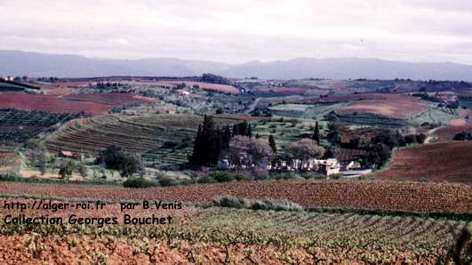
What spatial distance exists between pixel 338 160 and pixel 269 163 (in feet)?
21.9

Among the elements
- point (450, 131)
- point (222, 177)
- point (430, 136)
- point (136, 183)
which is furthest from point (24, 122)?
point (450, 131)

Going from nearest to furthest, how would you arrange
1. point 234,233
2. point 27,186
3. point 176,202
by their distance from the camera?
1. point 234,233
2. point 176,202
3. point 27,186

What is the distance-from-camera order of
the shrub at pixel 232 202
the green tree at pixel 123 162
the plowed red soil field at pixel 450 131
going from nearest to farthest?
the shrub at pixel 232 202, the green tree at pixel 123 162, the plowed red soil field at pixel 450 131

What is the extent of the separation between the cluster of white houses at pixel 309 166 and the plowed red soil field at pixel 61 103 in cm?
3657

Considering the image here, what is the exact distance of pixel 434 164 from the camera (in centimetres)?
6091

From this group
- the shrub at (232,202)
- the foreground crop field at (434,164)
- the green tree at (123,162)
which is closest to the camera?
the shrub at (232,202)

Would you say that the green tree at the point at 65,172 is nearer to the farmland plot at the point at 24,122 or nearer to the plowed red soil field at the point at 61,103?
the farmland plot at the point at 24,122

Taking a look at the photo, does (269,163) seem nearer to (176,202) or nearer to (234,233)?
(176,202)

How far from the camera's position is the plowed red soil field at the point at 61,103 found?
95562 mm

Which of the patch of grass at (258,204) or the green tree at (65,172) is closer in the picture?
the patch of grass at (258,204)

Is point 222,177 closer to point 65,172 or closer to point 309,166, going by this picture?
point 65,172

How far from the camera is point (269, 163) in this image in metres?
68.4

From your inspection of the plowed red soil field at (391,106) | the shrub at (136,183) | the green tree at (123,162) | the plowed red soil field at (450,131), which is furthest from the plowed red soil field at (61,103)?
the shrub at (136,183)

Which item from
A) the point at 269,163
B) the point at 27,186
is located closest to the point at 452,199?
the point at 27,186
